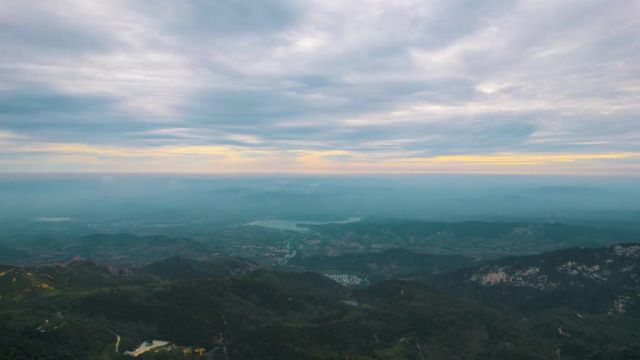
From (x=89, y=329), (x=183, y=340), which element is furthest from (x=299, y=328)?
(x=89, y=329)

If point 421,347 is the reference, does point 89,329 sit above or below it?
above

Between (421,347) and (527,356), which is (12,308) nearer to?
(421,347)

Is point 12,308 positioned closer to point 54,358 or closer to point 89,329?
point 89,329

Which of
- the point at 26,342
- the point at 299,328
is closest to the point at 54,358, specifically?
the point at 26,342

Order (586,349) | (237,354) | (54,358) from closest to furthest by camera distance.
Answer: (54,358), (237,354), (586,349)

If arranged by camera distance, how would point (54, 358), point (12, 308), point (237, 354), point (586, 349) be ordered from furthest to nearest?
point (586, 349)
point (12, 308)
point (237, 354)
point (54, 358)

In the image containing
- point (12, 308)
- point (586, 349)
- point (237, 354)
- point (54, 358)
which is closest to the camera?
point (54, 358)

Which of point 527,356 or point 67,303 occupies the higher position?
point 67,303

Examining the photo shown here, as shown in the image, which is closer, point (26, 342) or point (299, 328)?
point (26, 342)

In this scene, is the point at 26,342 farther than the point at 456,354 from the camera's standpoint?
No
